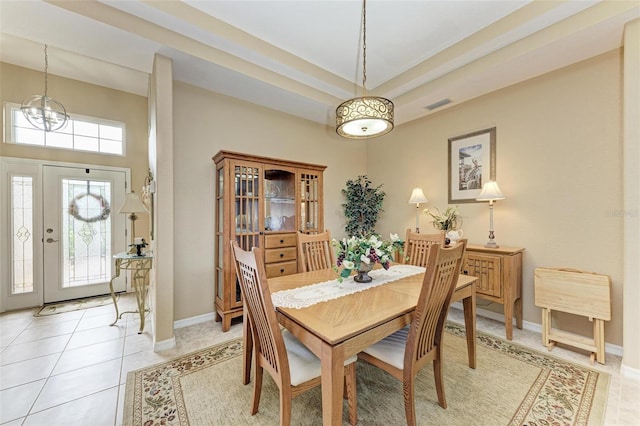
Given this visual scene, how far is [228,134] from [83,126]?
8.32 ft

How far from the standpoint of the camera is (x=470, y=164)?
128 inches

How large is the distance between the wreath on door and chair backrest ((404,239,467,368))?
4805mm

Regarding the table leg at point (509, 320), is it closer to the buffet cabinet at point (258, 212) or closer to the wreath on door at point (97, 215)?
the buffet cabinet at point (258, 212)

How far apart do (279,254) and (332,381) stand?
212 cm

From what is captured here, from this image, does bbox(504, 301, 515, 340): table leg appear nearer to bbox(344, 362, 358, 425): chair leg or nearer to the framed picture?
the framed picture

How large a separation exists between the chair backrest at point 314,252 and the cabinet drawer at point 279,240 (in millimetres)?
695

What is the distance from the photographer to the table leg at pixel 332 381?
111 cm

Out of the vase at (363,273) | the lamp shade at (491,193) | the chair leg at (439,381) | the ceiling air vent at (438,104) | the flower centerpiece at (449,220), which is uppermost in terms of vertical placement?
the ceiling air vent at (438,104)

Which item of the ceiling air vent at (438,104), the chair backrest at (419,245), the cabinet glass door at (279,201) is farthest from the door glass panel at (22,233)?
the ceiling air vent at (438,104)

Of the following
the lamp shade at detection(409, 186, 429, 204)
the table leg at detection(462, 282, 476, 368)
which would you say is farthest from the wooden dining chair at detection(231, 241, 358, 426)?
the lamp shade at detection(409, 186, 429, 204)

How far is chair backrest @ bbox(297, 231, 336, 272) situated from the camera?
2.49 m

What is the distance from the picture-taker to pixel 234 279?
2832mm

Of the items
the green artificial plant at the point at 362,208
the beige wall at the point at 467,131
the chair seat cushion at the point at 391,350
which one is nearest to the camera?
the chair seat cushion at the point at 391,350

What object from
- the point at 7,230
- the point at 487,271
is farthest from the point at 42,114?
the point at 487,271
